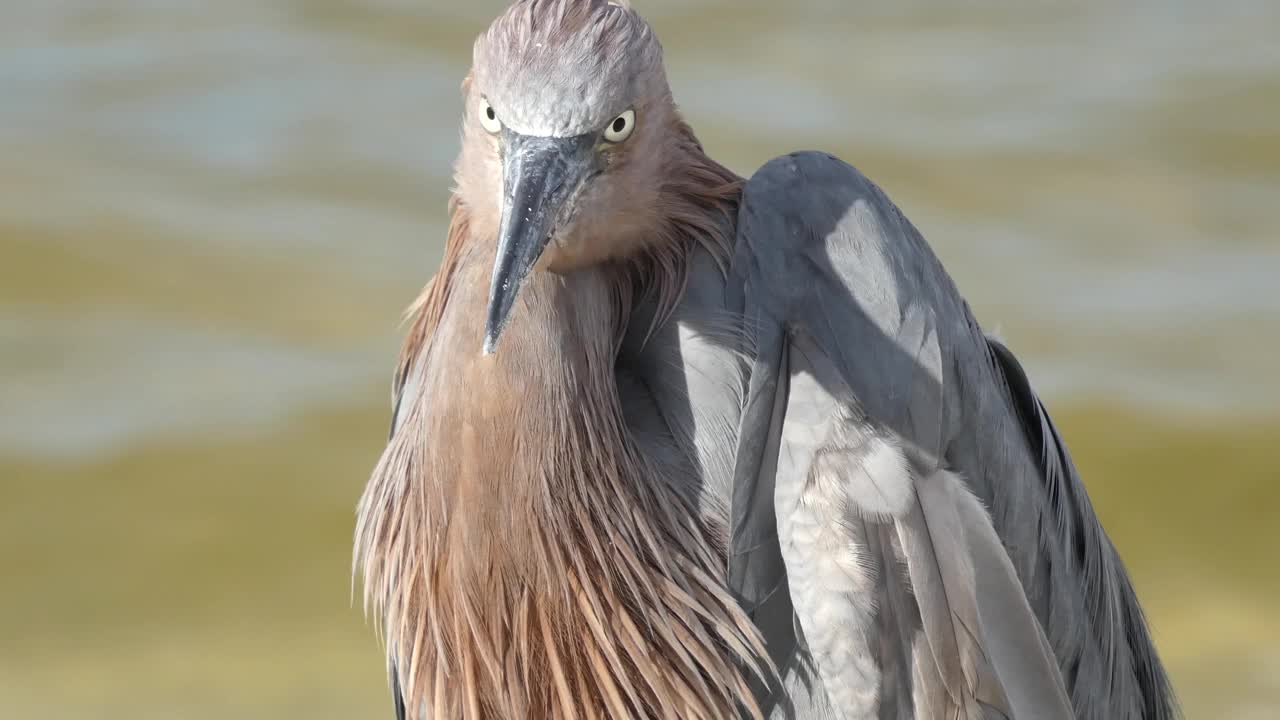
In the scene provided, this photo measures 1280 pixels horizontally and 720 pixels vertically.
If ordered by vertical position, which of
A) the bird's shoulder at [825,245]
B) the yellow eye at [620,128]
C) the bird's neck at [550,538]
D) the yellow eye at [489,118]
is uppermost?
the yellow eye at [489,118]

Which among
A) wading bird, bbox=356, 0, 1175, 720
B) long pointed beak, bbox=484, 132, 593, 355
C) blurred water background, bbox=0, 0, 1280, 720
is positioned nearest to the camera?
long pointed beak, bbox=484, 132, 593, 355

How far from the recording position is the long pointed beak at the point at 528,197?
5.18 ft

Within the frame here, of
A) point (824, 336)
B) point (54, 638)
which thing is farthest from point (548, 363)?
point (54, 638)

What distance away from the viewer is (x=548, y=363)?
178cm

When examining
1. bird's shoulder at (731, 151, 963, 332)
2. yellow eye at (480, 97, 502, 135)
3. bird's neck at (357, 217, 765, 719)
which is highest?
yellow eye at (480, 97, 502, 135)

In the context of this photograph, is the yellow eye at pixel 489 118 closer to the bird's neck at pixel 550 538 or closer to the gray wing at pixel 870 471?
the bird's neck at pixel 550 538

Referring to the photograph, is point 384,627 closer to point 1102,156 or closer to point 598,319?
point 598,319

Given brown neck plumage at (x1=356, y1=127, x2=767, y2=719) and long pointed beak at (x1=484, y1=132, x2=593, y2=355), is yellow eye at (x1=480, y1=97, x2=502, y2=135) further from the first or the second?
brown neck plumage at (x1=356, y1=127, x2=767, y2=719)

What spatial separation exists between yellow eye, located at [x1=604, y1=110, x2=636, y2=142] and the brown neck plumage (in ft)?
0.59

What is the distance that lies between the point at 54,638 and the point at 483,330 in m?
2.32

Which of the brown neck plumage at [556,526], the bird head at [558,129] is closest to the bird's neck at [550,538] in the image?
the brown neck plumage at [556,526]

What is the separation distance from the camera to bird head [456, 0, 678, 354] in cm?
161

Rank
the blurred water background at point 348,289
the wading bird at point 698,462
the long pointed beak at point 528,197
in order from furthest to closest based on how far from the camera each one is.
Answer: the blurred water background at point 348,289 < the wading bird at point 698,462 < the long pointed beak at point 528,197

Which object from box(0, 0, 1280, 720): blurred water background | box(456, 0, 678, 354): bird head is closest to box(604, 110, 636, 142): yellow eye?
box(456, 0, 678, 354): bird head
